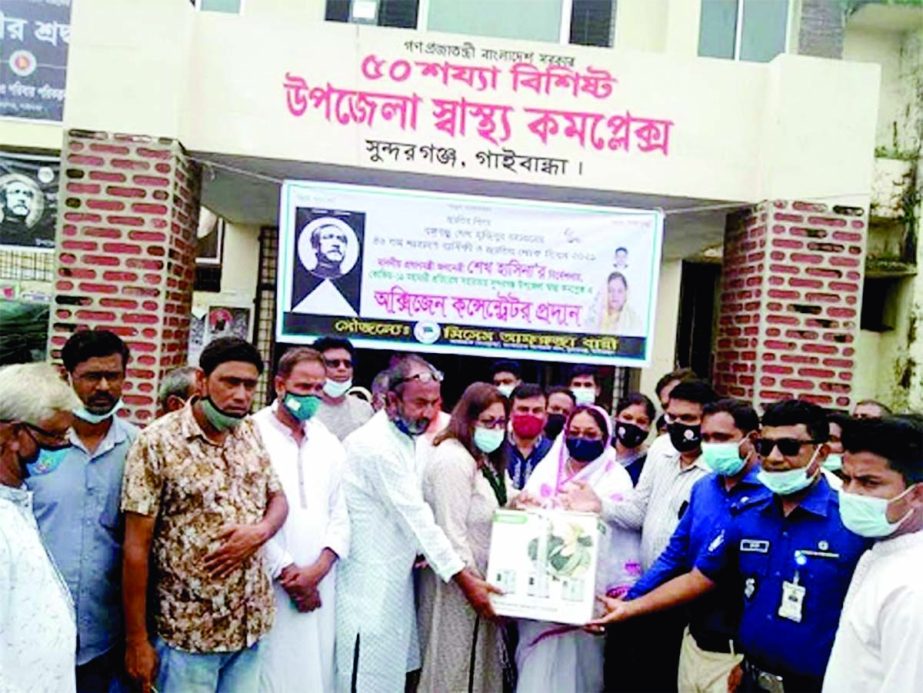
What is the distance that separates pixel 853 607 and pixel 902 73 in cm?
1149

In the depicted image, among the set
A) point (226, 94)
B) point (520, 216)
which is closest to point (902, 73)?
point (520, 216)

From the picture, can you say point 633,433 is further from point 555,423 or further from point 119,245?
point 119,245

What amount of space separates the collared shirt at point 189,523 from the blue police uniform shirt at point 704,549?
1611 millimetres

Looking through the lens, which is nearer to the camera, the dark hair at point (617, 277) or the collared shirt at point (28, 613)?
the collared shirt at point (28, 613)

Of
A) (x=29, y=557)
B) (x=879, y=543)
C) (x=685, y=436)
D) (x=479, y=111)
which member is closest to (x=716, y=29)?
(x=479, y=111)

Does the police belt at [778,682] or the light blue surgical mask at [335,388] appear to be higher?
the light blue surgical mask at [335,388]

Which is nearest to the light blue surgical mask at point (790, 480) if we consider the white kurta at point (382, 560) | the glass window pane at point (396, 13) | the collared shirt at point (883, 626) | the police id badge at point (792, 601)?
the police id badge at point (792, 601)

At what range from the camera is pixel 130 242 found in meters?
5.23

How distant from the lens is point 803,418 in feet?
9.89

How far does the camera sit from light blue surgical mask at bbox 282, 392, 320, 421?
3.59m

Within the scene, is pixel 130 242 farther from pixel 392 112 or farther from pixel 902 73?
pixel 902 73

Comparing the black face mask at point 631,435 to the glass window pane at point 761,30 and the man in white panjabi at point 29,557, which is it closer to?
the man in white panjabi at point 29,557

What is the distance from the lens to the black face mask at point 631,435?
184 inches

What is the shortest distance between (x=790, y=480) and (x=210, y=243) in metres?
7.62
